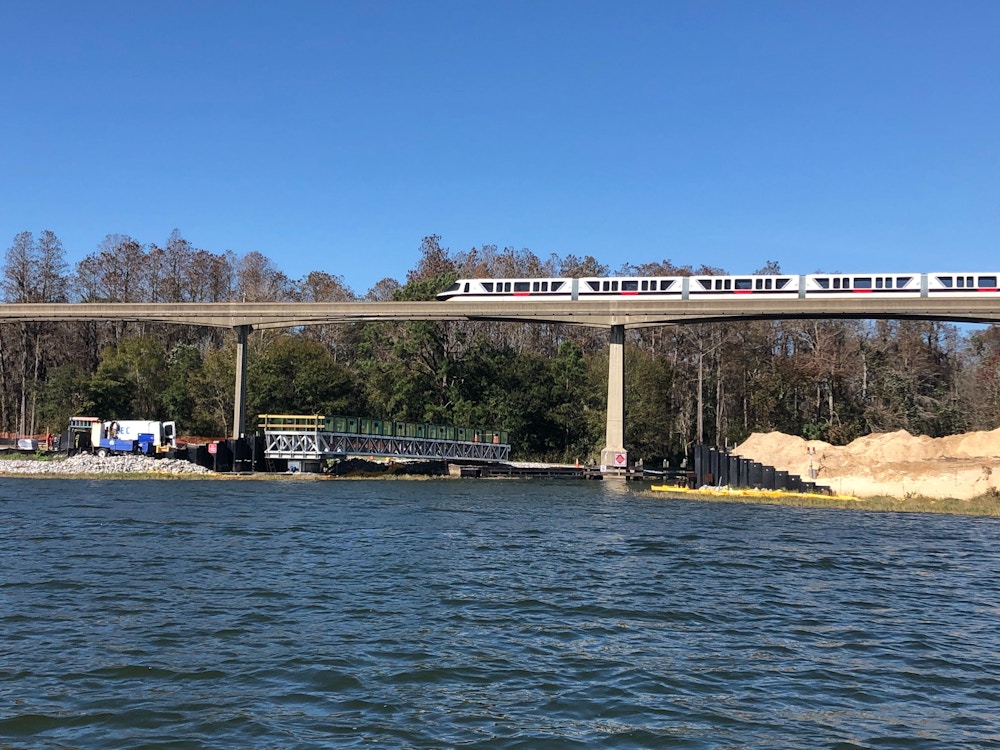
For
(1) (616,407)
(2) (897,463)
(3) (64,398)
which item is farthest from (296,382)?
(2) (897,463)

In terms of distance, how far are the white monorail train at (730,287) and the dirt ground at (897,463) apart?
632 inches

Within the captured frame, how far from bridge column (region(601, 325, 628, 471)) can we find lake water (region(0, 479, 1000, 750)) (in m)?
42.9

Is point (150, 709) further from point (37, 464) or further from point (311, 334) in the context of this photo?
point (311, 334)

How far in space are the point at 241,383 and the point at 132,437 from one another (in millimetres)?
10636

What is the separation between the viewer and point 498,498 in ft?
152

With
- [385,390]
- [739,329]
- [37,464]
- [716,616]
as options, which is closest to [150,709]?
[716,616]

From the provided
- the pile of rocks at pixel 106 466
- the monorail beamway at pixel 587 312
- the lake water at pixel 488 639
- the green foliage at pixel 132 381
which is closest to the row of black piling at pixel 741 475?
the monorail beamway at pixel 587 312

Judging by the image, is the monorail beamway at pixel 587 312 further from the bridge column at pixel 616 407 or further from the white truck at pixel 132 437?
the white truck at pixel 132 437

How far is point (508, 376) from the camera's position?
88938 millimetres

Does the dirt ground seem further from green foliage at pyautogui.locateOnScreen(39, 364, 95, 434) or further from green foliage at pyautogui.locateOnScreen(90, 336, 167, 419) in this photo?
green foliage at pyautogui.locateOnScreen(39, 364, 95, 434)

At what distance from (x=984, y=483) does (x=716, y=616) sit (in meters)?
32.4

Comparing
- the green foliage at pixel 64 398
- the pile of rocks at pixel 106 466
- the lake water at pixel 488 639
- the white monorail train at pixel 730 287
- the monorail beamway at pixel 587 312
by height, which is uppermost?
the white monorail train at pixel 730 287

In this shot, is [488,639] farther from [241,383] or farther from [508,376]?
[508,376]

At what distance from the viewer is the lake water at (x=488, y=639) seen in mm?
10086
